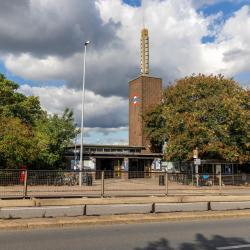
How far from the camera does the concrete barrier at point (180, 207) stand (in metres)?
15.8

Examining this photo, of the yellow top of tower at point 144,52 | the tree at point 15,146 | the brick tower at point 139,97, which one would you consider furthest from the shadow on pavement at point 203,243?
the yellow top of tower at point 144,52

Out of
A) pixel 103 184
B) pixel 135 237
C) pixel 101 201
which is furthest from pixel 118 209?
pixel 103 184

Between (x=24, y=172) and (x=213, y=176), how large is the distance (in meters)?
11.0

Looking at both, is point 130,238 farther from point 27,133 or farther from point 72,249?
point 27,133

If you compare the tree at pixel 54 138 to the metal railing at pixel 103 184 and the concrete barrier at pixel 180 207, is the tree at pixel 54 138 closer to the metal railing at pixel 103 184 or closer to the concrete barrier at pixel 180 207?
the metal railing at pixel 103 184

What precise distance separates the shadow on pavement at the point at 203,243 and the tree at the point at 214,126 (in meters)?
27.2

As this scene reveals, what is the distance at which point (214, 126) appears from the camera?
38469 millimetres

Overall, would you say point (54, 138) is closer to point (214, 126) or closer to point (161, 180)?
point (214, 126)

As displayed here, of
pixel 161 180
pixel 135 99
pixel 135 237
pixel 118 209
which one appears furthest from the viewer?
pixel 135 99

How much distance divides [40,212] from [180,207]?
17.6 ft

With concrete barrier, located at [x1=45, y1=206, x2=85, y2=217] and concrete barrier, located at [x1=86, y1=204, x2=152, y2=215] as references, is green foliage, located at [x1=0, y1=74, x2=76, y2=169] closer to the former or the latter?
concrete barrier, located at [x1=86, y1=204, x2=152, y2=215]

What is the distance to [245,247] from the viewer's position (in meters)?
9.48

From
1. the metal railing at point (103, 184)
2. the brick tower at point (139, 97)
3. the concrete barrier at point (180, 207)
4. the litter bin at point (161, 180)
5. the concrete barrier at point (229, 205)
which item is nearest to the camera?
the concrete barrier at point (180, 207)

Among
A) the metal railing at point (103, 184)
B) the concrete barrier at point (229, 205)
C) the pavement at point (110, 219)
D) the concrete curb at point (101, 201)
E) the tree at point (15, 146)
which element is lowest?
the pavement at point (110, 219)
